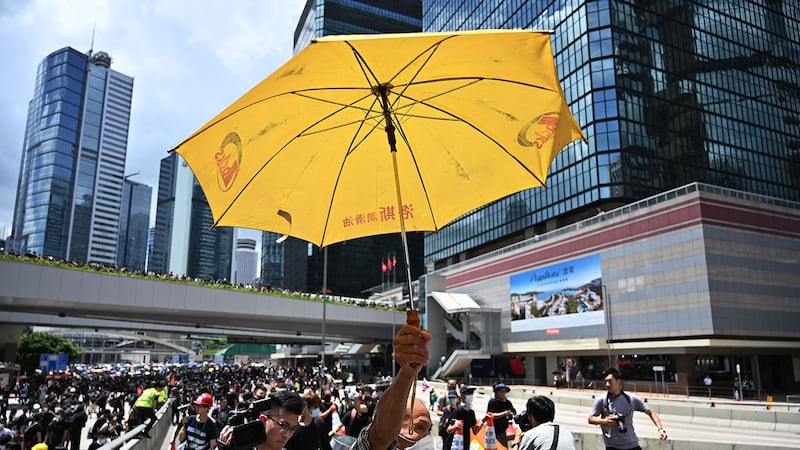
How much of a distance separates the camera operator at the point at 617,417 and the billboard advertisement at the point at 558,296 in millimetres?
38058

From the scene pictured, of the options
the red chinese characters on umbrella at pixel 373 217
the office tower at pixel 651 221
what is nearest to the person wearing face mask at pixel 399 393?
the red chinese characters on umbrella at pixel 373 217

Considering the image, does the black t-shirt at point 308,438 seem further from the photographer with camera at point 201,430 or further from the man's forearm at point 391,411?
the man's forearm at point 391,411

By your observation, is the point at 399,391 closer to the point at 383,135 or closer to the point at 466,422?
the point at 383,135

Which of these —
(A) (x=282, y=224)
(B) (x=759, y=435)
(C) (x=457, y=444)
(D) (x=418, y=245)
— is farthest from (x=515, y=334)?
(D) (x=418, y=245)

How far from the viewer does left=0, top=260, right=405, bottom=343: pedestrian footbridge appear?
105 feet

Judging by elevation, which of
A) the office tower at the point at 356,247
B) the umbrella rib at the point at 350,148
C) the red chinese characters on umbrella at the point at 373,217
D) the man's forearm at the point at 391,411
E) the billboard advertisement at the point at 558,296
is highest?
the office tower at the point at 356,247

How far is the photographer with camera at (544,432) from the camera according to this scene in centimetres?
426

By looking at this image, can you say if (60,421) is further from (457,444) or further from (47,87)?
(47,87)

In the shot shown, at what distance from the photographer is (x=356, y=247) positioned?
11225cm

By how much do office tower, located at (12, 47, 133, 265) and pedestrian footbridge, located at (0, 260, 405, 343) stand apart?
146 m

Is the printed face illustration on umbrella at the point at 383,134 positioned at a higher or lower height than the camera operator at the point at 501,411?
higher

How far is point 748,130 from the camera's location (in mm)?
60188

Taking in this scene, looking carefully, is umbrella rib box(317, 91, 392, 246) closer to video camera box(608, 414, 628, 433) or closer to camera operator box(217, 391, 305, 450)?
camera operator box(217, 391, 305, 450)

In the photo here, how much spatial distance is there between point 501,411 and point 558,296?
132 ft
